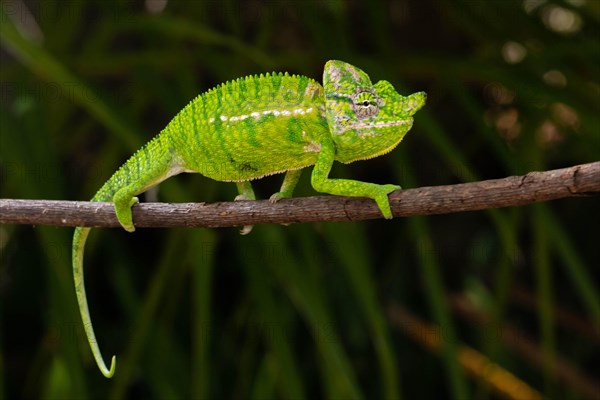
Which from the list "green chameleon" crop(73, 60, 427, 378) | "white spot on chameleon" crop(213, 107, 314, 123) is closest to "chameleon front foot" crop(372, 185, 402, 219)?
"green chameleon" crop(73, 60, 427, 378)

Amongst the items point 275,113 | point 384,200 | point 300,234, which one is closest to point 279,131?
point 275,113

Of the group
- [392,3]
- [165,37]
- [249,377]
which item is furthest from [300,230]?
[392,3]

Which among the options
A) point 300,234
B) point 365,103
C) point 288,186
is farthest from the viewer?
point 300,234

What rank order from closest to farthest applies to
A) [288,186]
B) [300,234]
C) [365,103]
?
1. [365,103]
2. [288,186]
3. [300,234]

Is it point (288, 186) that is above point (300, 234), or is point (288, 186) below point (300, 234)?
below

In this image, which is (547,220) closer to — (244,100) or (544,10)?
(544,10)

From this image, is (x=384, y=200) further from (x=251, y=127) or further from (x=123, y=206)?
(x=123, y=206)

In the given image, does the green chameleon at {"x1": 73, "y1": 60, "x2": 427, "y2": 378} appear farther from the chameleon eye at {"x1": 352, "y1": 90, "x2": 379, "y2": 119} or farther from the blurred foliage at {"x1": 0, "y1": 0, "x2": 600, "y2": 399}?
the blurred foliage at {"x1": 0, "y1": 0, "x2": 600, "y2": 399}
